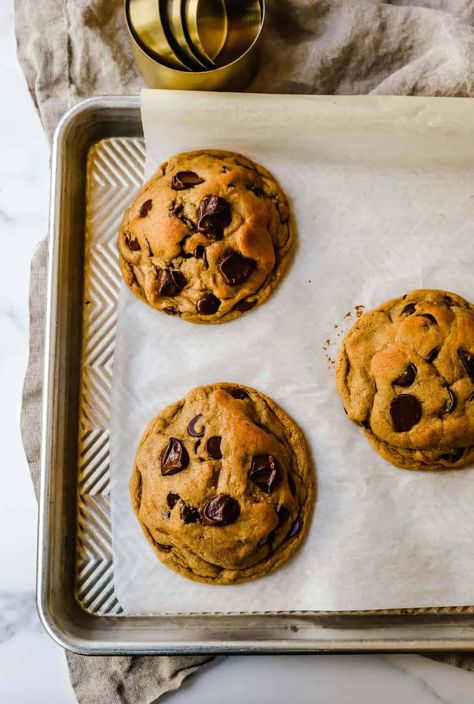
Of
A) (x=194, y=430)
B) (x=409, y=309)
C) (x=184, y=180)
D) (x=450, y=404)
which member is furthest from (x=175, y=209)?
(x=450, y=404)

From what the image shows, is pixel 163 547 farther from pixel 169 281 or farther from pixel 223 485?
pixel 169 281

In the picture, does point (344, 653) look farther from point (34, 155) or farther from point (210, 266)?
point (34, 155)

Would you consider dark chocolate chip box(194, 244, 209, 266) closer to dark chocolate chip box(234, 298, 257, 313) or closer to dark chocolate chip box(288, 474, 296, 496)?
dark chocolate chip box(234, 298, 257, 313)

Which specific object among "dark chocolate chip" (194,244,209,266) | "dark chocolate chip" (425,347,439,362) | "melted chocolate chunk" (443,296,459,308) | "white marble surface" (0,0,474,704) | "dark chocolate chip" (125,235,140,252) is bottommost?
"white marble surface" (0,0,474,704)

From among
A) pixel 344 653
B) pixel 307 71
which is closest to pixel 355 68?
pixel 307 71

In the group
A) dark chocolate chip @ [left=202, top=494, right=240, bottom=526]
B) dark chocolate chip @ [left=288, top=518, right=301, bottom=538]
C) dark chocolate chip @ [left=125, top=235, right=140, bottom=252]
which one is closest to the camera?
dark chocolate chip @ [left=202, top=494, right=240, bottom=526]

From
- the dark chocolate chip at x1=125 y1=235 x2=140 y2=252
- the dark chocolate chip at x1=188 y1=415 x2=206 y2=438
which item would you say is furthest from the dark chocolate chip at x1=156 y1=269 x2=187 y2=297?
the dark chocolate chip at x1=188 y1=415 x2=206 y2=438
